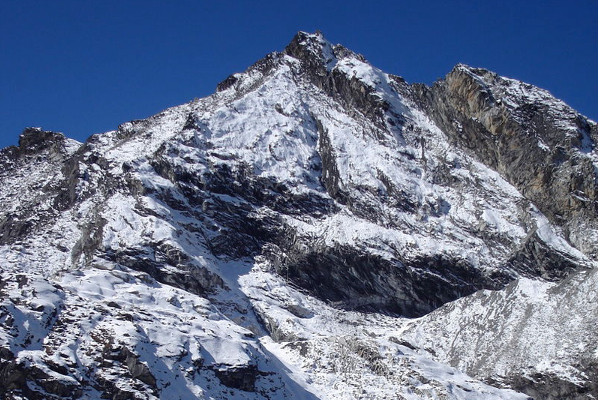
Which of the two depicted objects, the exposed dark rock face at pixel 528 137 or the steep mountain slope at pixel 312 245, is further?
the exposed dark rock face at pixel 528 137

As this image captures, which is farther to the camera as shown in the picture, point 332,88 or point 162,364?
point 332,88

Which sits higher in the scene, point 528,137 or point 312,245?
point 528,137

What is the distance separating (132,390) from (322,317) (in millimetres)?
34527

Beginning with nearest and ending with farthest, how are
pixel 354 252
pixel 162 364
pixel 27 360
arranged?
pixel 27 360 → pixel 162 364 → pixel 354 252

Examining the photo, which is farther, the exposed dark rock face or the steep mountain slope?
the exposed dark rock face

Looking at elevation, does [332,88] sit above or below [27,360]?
above

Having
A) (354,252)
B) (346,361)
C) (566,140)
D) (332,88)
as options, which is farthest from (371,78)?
(346,361)

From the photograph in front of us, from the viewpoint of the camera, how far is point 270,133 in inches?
5034

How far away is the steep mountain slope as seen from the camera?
258 feet

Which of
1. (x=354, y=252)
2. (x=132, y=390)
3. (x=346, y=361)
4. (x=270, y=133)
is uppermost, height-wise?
(x=270, y=133)

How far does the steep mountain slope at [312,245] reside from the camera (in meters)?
78.6

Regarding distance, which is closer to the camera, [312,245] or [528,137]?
[312,245]

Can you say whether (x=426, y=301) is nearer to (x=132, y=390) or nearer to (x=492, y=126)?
(x=492, y=126)

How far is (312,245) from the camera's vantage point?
110 m
